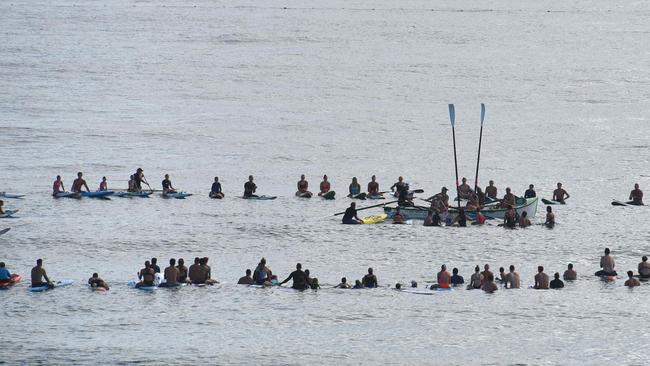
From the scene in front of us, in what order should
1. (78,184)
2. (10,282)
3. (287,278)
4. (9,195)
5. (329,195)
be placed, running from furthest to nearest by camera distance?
(329,195) < (78,184) < (9,195) < (287,278) < (10,282)

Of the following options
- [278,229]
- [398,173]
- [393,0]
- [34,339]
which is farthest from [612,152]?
[393,0]

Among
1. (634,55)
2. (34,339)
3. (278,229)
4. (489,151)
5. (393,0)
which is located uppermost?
(393,0)

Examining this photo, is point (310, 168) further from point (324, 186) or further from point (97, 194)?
point (97, 194)

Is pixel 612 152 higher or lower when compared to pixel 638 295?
higher

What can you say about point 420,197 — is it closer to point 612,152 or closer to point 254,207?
point 254,207

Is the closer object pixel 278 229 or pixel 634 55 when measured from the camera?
pixel 278 229

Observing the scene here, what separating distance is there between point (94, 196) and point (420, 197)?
1577 centimetres

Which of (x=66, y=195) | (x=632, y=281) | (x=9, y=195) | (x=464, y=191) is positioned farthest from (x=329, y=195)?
(x=632, y=281)

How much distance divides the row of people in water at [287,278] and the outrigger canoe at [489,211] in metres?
9.70

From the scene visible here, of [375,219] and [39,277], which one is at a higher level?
[375,219]

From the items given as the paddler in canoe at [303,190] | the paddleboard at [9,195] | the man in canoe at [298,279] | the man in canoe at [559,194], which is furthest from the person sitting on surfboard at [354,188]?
the paddleboard at [9,195]

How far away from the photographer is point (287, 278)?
153ft

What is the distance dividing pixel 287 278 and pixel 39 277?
8.83 m

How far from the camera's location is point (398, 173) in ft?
225
